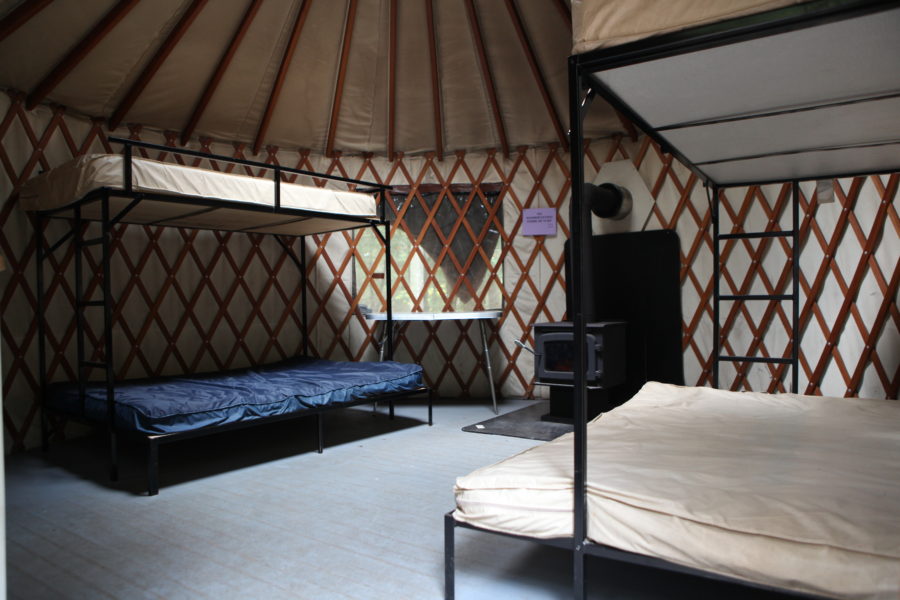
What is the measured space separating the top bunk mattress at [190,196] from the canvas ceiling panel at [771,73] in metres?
1.88

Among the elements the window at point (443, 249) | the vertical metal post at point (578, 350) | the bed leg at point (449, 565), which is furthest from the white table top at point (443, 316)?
the vertical metal post at point (578, 350)

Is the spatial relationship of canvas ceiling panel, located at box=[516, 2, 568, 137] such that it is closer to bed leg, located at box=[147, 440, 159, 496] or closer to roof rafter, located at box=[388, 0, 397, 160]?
roof rafter, located at box=[388, 0, 397, 160]

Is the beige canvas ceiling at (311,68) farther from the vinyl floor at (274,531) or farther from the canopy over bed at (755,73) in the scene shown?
the vinyl floor at (274,531)

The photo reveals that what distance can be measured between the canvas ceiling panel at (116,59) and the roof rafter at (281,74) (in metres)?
0.61

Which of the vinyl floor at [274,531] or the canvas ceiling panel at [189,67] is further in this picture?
the canvas ceiling panel at [189,67]

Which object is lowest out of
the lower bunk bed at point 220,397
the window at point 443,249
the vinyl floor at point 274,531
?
the vinyl floor at point 274,531

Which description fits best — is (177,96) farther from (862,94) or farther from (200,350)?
(862,94)

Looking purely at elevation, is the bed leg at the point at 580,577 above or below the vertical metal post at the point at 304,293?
below

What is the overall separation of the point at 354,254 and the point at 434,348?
0.92 meters

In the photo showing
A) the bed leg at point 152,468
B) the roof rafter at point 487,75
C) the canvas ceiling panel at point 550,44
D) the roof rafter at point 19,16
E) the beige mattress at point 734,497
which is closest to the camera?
the beige mattress at point 734,497

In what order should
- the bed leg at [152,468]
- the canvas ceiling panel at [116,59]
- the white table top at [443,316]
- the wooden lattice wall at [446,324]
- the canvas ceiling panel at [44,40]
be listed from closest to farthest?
the bed leg at [152,468]
the canvas ceiling panel at [44,40]
the canvas ceiling panel at [116,59]
the wooden lattice wall at [446,324]
the white table top at [443,316]

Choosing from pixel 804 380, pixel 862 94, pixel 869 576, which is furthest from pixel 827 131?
pixel 804 380

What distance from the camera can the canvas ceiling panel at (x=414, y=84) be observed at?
346 centimetres

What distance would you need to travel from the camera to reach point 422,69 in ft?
12.5
